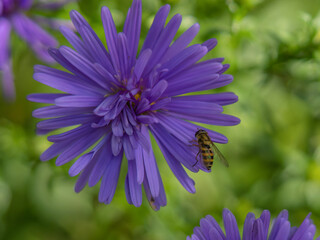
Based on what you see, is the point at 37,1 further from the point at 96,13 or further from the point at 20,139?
the point at 20,139

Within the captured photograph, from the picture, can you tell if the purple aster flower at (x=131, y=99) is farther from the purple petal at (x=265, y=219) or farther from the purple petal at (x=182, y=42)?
the purple petal at (x=265, y=219)

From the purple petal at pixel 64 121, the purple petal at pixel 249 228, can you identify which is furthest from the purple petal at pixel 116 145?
the purple petal at pixel 249 228

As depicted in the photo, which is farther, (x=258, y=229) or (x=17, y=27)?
(x=17, y=27)

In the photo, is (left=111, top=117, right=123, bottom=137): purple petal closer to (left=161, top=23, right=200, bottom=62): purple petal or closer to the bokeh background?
(left=161, top=23, right=200, bottom=62): purple petal

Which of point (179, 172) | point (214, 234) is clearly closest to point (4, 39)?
point (179, 172)

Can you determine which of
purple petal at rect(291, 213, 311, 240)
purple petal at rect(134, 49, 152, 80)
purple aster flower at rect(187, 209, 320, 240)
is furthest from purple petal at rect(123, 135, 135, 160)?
purple petal at rect(291, 213, 311, 240)

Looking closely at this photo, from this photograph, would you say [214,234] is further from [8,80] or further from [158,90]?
[8,80]
